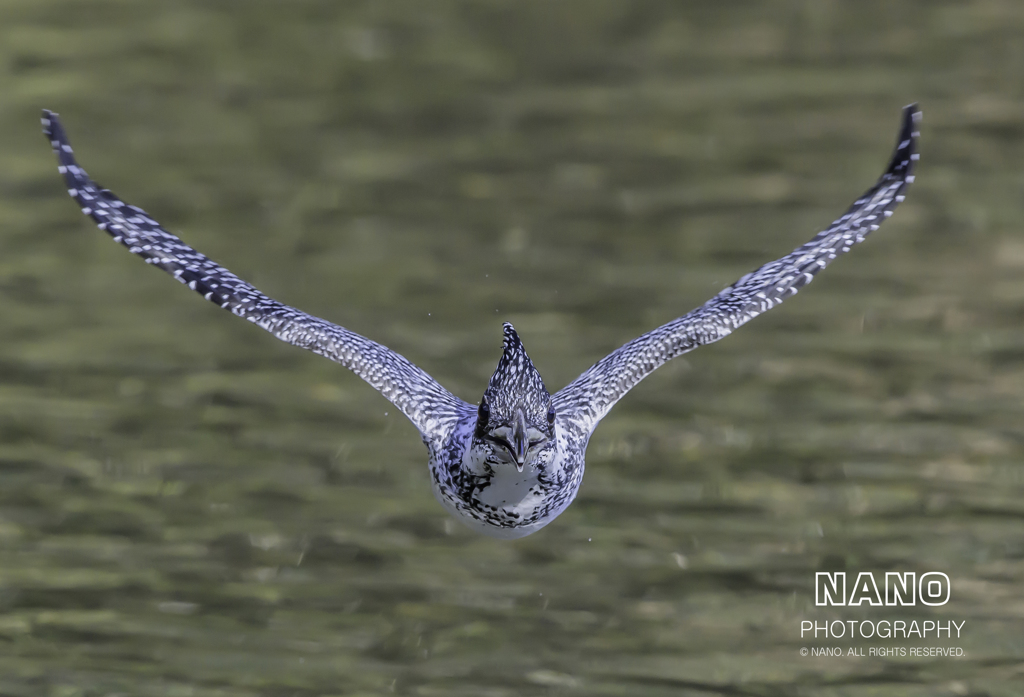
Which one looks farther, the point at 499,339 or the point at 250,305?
the point at 499,339

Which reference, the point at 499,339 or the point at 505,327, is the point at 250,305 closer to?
the point at 505,327

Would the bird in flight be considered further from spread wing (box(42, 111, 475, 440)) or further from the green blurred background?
the green blurred background

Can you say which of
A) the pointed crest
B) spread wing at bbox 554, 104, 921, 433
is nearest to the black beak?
the pointed crest

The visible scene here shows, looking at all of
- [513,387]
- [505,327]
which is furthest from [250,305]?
[513,387]

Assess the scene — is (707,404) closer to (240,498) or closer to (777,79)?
(240,498)

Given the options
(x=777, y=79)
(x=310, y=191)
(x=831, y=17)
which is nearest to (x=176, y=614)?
(x=310, y=191)
